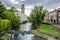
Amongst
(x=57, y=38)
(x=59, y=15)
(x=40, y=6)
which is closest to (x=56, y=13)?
(x=59, y=15)

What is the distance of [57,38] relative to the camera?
130 feet

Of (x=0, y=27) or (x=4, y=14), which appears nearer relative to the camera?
(x=0, y=27)

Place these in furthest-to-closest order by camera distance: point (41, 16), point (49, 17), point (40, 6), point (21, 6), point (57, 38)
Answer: point (21, 6) < point (49, 17) < point (40, 6) < point (41, 16) < point (57, 38)

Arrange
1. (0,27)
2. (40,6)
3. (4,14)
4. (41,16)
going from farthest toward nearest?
1. (40,6)
2. (41,16)
3. (4,14)
4. (0,27)

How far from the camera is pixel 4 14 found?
75.5 m

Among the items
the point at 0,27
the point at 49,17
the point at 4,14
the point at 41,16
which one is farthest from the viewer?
the point at 49,17

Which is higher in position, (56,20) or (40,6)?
(40,6)

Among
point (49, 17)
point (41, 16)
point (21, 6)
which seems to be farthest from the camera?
point (21, 6)

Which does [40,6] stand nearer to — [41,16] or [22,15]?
[41,16]

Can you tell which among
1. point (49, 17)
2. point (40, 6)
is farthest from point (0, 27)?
point (49, 17)

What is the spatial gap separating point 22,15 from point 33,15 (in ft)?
115

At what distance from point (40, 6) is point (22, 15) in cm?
3250

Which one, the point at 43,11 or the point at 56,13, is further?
the point at 56,13

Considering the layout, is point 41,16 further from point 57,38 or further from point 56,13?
point 57,38
